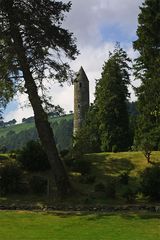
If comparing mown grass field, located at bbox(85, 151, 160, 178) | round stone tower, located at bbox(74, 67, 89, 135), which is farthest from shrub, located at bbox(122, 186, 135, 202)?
round stone tower, located at bbox(74, 67, 89, 135)

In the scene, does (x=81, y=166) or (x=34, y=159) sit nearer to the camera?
(x=34, y=159)

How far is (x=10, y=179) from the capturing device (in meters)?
26.7

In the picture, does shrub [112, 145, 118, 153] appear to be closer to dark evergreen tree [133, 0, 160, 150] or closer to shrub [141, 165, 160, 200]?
dark evergreen tree [133, 0, 160, 150]

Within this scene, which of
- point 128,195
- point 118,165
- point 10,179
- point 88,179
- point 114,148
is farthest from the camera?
point 114,148

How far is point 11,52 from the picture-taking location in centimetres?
2480

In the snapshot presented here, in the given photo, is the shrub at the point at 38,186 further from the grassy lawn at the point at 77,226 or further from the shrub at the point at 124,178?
the grassy lawn at the point at 77,226

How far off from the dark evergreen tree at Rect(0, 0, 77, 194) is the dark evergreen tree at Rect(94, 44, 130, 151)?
23860mm

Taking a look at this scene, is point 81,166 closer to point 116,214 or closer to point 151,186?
point 151,186

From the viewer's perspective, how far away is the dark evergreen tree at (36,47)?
82.9 ft

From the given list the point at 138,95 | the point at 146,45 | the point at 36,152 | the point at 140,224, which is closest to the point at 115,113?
the point at 138,95

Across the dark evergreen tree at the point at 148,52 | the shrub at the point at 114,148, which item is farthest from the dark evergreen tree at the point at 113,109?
the dark evergreen tree at the point at 148,52

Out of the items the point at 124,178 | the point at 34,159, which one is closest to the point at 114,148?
the point at 34,159

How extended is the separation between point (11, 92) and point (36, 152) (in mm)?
4817

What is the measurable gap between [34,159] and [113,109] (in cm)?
2328
